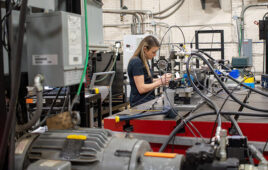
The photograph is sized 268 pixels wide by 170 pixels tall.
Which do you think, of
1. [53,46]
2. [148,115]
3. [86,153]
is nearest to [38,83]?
[53,46]

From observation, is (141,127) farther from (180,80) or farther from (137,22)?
(137,22)

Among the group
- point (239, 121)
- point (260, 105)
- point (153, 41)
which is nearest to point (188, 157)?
point (239, 121)

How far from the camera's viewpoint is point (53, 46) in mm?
915

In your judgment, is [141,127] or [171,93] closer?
[141,127]

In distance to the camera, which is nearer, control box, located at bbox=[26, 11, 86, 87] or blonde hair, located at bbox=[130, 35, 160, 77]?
control box, located at bbox=[26, 11, 86, 87]

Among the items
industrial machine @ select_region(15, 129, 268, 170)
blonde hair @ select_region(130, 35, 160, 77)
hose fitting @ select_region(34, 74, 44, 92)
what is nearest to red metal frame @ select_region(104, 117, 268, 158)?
industrial machine @ select_region(15, 129, 268, 170)

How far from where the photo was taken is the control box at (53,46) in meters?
0.91

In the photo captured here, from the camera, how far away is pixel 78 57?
982mm

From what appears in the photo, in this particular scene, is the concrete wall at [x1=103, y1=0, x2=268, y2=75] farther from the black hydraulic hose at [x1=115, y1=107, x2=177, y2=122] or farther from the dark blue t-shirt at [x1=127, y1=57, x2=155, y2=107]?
the black hydraulic hose at [x1=115, y1=107, x2=177, y2=122]

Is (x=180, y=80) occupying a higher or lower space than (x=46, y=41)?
lower

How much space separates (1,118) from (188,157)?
1.84 feet

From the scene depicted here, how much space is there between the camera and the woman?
2.55 m

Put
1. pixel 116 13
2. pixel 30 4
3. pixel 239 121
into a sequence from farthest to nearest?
pixel 116 13
pixel 239 121
pixel 30 4

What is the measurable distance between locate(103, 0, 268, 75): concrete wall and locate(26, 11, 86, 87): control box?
545 centimetres
